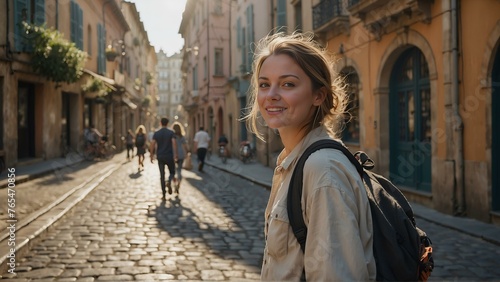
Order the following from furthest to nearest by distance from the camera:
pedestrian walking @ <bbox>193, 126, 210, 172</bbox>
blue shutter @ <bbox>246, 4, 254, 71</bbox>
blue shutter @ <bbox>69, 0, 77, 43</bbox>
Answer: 1. blue shutter @ <bbox>246, 4, 254, 71</bbox>
2. blue shutter @ <bbox>69, 0, 77, 43</bbox>
3. pedestrian walking @ <bbox>193, 126, 210, 172</bbox>

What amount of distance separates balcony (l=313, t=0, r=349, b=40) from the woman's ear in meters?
12.0

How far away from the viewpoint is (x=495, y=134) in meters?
8.02

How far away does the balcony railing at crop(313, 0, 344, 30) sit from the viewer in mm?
13486

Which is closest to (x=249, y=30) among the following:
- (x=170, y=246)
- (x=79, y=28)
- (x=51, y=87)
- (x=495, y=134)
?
(x=79, y=28)

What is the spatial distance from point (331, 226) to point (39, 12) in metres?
17.7

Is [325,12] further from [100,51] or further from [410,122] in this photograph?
[100,51]

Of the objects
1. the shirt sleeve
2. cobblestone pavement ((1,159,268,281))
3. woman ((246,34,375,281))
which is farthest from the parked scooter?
the shirt sleeve

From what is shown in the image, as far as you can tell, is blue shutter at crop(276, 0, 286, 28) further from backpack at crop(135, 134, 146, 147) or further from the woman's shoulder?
the woman's shoulder

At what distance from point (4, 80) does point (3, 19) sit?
1866 mm

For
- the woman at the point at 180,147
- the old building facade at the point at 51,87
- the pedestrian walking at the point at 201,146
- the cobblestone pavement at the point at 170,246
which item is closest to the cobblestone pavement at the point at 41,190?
the cobblestone pavement at the point at 170,246

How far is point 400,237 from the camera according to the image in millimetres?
1485

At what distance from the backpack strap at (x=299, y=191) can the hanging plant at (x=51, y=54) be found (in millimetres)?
15963

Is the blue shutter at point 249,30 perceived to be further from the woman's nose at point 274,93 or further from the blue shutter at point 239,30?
the woman's nose at point 274,93

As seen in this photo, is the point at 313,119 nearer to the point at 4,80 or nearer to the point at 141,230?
the point at 141,230
